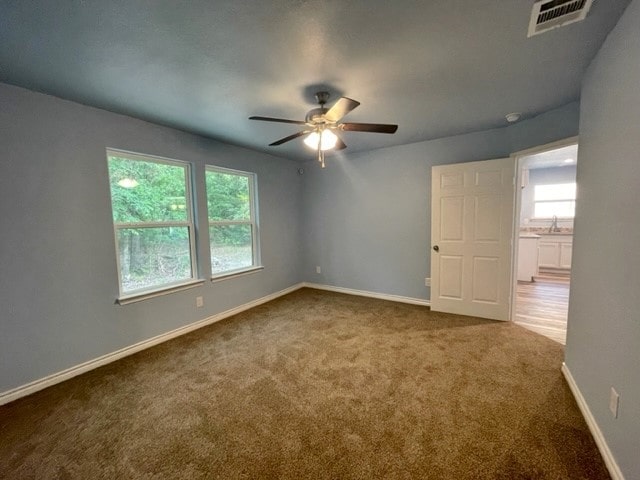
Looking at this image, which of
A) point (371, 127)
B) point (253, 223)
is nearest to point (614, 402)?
point (371, 127)

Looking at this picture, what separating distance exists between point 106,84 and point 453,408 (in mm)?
3449

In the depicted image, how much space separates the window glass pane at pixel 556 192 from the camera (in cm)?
571

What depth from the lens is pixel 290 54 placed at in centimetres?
167

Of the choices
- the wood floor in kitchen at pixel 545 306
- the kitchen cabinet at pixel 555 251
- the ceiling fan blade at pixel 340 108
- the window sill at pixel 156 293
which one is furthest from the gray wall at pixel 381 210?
the kitchen cabinet at pixel 555 251

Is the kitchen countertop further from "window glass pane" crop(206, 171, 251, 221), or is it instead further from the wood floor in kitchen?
"window glass pane" crop(206, 171, 251, 221)

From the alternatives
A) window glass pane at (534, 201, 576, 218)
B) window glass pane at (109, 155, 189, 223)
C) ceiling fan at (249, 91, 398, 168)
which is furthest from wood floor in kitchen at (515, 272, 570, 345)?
window glass pane at (109, 155, 189, 223)

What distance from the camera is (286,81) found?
199 centimetres

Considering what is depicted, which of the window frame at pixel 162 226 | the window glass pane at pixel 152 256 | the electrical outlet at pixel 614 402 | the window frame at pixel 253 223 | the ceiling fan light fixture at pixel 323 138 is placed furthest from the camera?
the window frame at pixel 253 223

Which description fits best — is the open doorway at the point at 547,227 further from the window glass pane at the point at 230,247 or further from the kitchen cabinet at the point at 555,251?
the window glass pane at the point at 230,247

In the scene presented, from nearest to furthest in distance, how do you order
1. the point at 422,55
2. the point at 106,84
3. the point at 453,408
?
the point at 422,55 < the point at 453,408 < the point at 106,84

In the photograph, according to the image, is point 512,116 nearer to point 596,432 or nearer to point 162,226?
point 596,432

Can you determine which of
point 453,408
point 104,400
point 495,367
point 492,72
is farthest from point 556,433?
point 104,400

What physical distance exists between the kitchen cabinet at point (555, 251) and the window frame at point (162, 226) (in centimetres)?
683

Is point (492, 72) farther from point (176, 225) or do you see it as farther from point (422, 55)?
point (176, 225)
